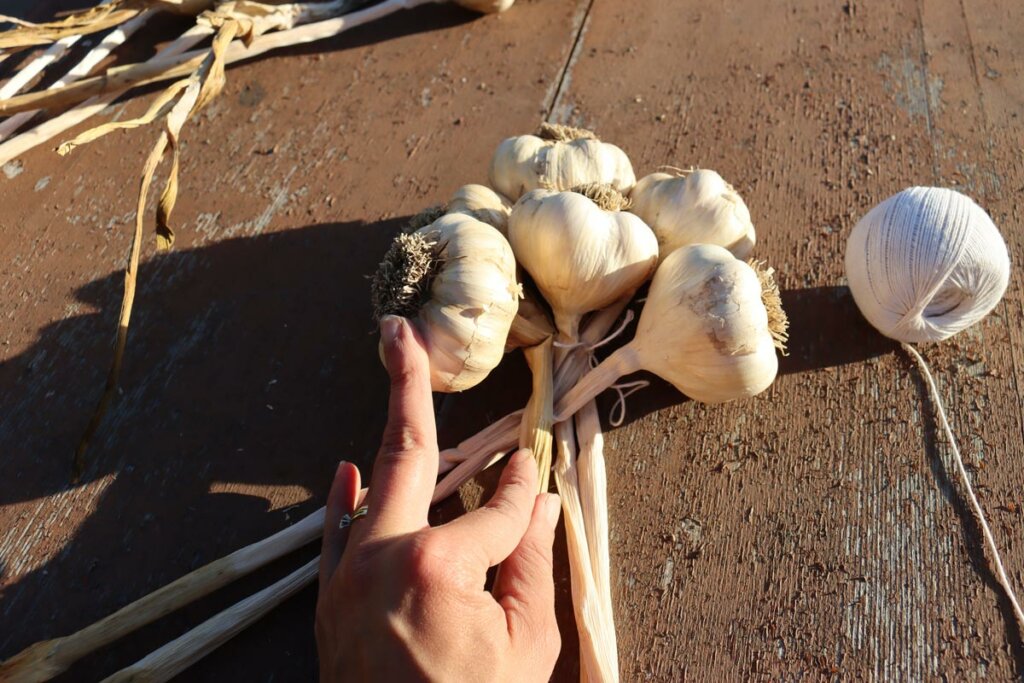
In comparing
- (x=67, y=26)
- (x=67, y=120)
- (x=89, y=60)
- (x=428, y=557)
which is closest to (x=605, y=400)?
(x=428, y=557)

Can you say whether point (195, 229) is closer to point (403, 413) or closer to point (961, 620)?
point (403, 413)

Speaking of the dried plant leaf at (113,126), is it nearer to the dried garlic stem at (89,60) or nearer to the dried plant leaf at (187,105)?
the dried plant leaf at (187,105)

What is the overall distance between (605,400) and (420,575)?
677 millimetres

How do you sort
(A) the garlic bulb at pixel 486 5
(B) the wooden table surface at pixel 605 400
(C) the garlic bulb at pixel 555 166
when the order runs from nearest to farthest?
(B) the wooden table surface at pixel 605 400
(C) the garlic bulb at pixel 555 166
(A) the garlic bulb at pixel 486 5

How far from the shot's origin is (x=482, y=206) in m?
1.48

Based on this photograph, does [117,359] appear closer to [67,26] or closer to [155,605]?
[155,605]

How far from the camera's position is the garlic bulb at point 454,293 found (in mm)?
1260

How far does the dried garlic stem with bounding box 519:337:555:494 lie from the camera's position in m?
1.36

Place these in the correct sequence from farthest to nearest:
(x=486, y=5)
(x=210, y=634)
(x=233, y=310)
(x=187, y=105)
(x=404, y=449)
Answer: (x=486, y=5)
(x=233, y=310)
(x=187, y=105)
(x=210, y=634)
(x=404, y=449)

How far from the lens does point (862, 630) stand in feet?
4.08

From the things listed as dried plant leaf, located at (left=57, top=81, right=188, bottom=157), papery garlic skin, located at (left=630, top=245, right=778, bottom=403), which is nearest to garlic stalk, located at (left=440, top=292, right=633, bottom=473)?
papery garlic skin, located at (left=630, top=245, right=778, bottom=403)

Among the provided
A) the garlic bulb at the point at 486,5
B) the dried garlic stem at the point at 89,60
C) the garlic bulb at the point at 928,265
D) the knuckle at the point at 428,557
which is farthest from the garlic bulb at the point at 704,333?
the dried garlic stem at the point at 89,60

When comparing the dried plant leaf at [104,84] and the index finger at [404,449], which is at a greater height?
the dried plant leaf at [104,84]

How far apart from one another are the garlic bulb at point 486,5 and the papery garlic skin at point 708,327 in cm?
130
